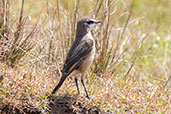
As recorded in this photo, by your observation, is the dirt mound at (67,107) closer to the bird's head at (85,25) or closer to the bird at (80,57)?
the bird at (80,57)

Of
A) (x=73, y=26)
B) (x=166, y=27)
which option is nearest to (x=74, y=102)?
(x=73, y=26)

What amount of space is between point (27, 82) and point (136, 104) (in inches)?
69.1

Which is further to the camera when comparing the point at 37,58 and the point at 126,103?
the point at 37,58

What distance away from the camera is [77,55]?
538 cm

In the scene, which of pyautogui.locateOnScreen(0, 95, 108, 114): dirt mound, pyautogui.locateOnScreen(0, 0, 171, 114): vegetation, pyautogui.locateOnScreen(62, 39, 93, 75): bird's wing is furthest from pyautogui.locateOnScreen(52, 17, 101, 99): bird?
pyautogui.locateOnScreen(0, 0, 171, 114): vegetation

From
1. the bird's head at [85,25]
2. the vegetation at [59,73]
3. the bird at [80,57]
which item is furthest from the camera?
the bird's head at [85,25]

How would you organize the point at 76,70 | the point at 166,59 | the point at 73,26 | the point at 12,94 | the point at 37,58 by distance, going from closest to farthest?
the point at 12,94 → the point at 76,70 → the point at 37,58 → the point at 73,26 → the point at 166,59

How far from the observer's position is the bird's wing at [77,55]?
5223 millimetres

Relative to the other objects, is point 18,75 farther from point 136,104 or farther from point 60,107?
point 136,104

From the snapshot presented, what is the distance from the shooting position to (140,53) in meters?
6.68

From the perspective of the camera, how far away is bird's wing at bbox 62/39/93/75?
5.22m

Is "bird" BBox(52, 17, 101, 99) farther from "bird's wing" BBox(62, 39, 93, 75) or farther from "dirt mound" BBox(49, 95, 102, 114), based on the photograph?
"dirt mound" BBox(49, 95, 102, 114)

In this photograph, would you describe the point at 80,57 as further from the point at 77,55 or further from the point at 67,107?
the point at 67,107

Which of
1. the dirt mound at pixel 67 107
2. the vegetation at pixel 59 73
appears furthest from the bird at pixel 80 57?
the vegetation at pixel 59 73
